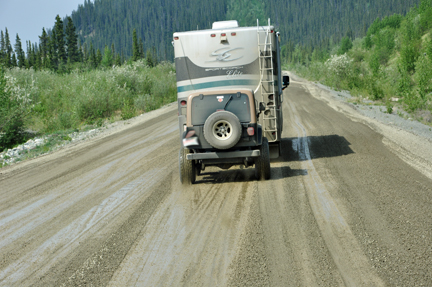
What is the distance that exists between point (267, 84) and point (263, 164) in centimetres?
244

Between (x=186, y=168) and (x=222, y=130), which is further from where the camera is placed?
(x=186, y=168)

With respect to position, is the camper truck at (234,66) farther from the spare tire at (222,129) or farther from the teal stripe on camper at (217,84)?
the spare tire at (222,129)

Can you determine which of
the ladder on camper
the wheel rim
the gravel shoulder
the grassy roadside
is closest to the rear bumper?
the wheel rim

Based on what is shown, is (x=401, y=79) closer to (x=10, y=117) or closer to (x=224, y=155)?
(x=224, y=155)

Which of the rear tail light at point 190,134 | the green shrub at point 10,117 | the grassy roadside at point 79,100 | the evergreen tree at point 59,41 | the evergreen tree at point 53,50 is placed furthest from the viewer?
the evergreen tree at point 59,41

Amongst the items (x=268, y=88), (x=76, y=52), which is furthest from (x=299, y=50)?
(x=268, y=88)

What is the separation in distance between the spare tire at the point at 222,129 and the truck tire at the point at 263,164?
0.73 m

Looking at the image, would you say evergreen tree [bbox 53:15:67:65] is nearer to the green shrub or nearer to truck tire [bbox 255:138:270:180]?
the green shrub

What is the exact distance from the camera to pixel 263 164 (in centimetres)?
888

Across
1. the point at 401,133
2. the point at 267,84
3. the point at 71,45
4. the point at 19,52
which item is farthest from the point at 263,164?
the point at 19,52

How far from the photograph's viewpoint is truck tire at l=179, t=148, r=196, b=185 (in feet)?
29.2

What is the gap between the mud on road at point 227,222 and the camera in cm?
486

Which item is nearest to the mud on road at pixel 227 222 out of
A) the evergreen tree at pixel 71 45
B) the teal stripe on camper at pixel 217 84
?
the teal stripe on camper at pixel 217 84

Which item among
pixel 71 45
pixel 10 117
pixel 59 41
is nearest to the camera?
pixel 10 117
